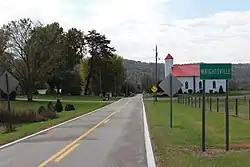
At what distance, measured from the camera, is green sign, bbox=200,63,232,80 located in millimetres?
13641

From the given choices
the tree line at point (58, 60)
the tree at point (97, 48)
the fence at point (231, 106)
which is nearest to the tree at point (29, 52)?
the tree line at point (58, 60)

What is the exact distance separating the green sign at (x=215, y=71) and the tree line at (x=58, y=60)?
58.6m

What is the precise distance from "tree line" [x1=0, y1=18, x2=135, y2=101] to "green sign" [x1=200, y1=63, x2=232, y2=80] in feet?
192

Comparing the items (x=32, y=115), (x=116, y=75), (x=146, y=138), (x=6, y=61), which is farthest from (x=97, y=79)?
(x=146, y=138)

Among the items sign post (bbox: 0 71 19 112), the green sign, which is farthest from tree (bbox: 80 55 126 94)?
the green sign

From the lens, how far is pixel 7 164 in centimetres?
1126

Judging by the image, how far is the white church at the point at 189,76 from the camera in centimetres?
12262

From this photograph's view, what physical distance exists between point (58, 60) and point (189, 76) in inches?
2167

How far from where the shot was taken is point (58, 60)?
269 feet

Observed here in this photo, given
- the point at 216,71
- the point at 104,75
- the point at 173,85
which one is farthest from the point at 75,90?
the point at 216,71

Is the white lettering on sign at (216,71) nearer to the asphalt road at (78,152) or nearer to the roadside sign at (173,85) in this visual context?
the asphalt road at (78,152)

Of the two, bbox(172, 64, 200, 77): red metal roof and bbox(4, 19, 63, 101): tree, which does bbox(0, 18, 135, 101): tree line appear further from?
bbox(172, 64, 200, 77): red metal roof

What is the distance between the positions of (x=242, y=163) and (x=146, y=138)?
6.93m

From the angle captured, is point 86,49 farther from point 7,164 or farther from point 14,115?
point 7,164
